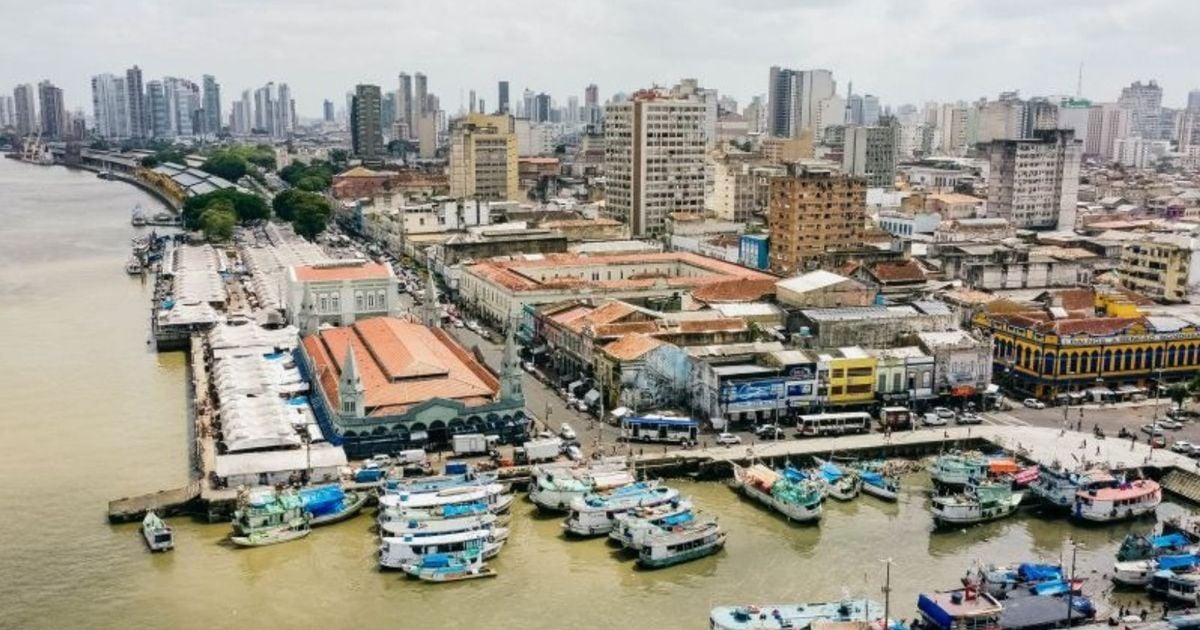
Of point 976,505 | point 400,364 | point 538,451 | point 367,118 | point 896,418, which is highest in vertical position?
point 367,118

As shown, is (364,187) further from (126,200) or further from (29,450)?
(29,450)

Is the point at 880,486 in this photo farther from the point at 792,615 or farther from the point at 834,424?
the point at 792,615

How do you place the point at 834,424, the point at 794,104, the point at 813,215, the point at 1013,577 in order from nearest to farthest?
the point at 1013,577
the point at 834,424
the point at 813,215
the point at 794,104

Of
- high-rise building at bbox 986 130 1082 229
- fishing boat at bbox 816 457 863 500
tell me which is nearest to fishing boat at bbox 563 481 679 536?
fishing boat at bbox 816 457 863 500

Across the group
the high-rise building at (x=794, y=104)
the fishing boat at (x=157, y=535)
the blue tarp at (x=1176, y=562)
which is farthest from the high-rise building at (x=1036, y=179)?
the high-rise building at (x=794, y=104)

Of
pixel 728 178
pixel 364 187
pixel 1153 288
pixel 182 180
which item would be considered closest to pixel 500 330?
pixel 1153 288

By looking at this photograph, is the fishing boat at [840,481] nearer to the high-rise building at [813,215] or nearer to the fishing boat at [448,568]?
the fishing boat at [448,568]

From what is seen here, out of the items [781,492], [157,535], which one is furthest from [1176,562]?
[157,535]
